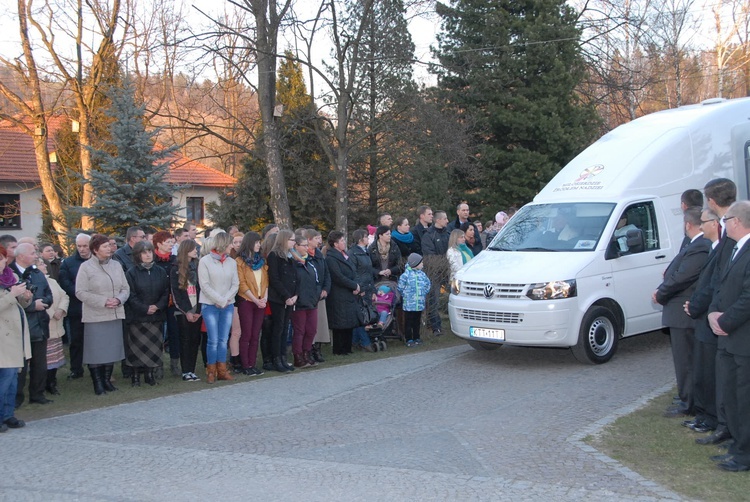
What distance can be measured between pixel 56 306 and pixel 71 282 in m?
0.86

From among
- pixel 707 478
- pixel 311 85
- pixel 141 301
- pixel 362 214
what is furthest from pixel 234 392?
pixel 362 214

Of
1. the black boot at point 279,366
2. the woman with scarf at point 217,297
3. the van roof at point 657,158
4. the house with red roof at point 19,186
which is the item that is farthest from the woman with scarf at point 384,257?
the house with red roof at point 19,186

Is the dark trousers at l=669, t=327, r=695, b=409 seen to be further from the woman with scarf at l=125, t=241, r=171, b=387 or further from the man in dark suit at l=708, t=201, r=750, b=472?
the woman with scarf at l=125, t=241, r=171, b=387

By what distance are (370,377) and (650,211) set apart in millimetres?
4783

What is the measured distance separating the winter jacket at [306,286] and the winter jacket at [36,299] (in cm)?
328

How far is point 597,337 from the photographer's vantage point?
33.1 ft

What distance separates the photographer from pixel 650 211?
426 inches

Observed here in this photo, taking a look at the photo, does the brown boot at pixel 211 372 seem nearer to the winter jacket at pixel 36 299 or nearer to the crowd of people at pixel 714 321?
the winter jacket at pixel 36 299

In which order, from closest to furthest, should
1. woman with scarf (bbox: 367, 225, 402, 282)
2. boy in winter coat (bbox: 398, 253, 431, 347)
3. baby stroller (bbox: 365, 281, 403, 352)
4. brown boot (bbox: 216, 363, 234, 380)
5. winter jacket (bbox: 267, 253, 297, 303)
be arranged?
1. brown boot (bbox: 216, 363, 234, 380)
2. winter jacket (bbox: 267, 253, 297, 303)
3. baby stroller (bbox: 365, 281, 403, 352)
4. boy in winter coat (bbox: 398, 253, 431, 347)
5. woman with scarf (bbox: 367, 225, 402, 282)

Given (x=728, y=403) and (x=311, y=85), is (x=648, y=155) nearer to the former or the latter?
(x=728, y=403)

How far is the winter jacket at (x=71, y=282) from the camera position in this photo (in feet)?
33.6

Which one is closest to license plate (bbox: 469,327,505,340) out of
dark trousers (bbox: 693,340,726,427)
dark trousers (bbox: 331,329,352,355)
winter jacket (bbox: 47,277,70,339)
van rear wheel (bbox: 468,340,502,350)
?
van rear wheel (bbox: 468,340,502,350)

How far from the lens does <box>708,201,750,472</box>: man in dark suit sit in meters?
5.77

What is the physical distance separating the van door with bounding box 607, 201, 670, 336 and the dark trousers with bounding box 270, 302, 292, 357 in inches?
182
